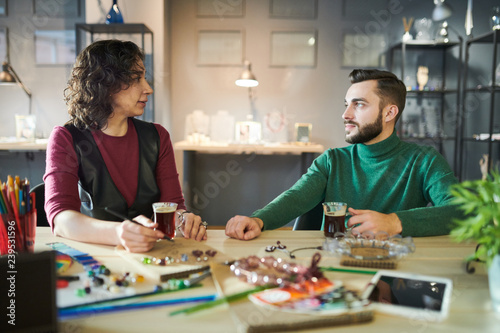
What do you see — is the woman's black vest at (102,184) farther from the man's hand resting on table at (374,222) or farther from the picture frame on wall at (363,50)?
the picture frame on wall at (363,50)

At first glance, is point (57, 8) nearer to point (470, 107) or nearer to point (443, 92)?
point (443, 92)

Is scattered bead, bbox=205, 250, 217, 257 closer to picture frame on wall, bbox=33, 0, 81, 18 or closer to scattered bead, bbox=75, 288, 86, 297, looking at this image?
scattered bead, bbox=75, 288, 86, 297

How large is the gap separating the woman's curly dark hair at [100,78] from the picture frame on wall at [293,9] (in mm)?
3206

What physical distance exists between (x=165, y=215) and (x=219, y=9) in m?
3.85

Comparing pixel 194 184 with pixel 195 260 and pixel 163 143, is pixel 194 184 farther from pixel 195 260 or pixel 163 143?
pixel 195 260

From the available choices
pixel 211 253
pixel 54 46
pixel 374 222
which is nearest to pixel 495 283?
pixel 374 222

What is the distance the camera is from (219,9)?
4.58 m

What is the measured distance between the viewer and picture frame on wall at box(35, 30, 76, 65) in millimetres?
4531

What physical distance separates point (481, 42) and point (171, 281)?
4.80 metres

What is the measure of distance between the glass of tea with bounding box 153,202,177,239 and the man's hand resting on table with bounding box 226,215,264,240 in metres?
0.18

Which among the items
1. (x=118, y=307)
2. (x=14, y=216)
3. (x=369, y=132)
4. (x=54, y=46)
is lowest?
(x=118, y=307)

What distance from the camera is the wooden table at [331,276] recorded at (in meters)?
0.70

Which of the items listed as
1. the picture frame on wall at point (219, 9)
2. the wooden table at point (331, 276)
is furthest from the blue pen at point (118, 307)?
the picture frame on wall at point (219, 9)

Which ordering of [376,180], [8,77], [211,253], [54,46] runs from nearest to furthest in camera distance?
[211,253] < [376,180] < [8,77] < [54,46]
